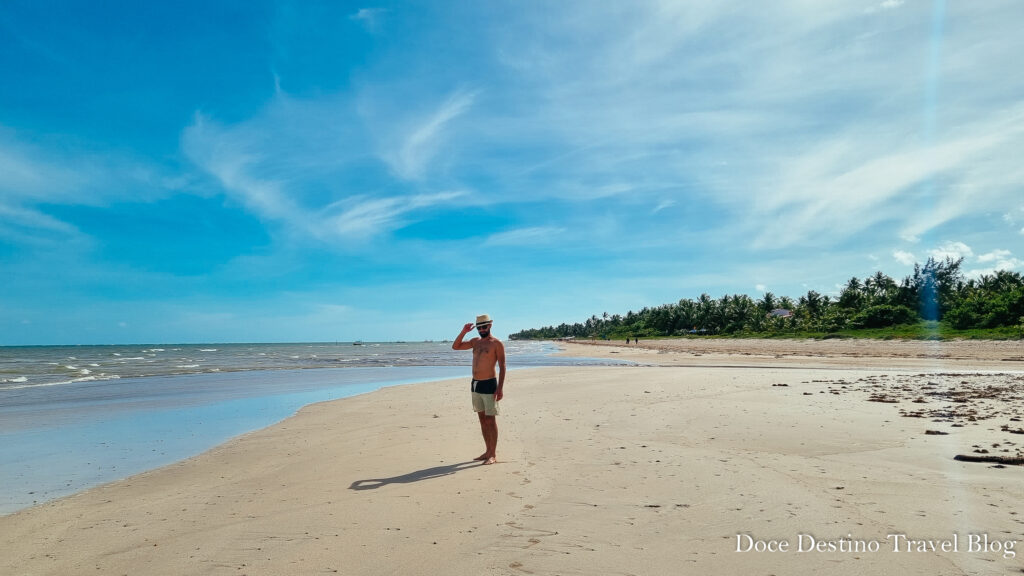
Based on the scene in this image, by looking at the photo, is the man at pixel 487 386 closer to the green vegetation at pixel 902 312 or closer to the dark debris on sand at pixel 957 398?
the dark debris on sand at pixel 957 398

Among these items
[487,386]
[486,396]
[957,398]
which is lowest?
[957,398]

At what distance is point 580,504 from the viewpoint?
17.4 ft

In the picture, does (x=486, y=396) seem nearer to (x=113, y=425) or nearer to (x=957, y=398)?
(x=113, y=425)

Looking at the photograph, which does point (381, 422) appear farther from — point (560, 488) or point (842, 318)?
point (842, 318)

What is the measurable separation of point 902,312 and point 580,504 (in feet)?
241

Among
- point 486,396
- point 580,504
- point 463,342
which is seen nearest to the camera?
point 580,504

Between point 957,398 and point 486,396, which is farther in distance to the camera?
point 957,398

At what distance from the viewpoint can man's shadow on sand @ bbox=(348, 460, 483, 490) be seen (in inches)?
250

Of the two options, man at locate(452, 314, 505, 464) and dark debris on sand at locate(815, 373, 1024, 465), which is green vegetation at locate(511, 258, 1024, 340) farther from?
man at locate(452, 314, 505, 464)

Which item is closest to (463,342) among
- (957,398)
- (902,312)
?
(957,398)

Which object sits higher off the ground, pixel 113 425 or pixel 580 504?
pixel 580 504

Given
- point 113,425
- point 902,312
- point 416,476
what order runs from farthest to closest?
point 902,312, point 113,425, point 416,476

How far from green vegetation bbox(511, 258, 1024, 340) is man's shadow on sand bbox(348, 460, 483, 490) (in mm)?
52363

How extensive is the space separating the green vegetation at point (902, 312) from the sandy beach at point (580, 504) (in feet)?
159
